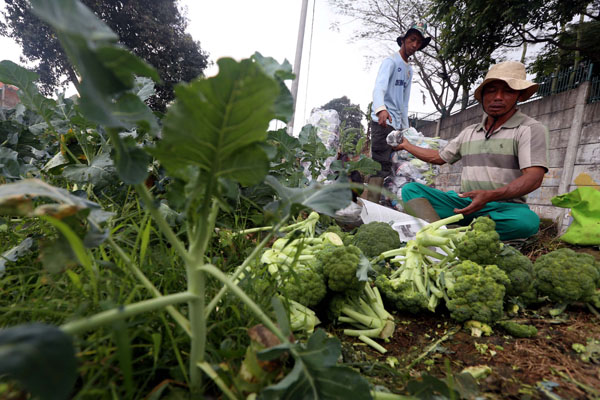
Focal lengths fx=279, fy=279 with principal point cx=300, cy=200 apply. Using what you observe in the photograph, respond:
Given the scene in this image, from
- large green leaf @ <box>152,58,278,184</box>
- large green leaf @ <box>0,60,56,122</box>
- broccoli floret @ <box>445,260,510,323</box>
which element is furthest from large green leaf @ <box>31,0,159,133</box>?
broccoli floret @ <box>445,260,510,323</box>

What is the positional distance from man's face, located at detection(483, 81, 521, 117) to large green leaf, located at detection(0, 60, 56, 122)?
3.42m

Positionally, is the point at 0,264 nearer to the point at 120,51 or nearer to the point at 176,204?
the point at 176,204

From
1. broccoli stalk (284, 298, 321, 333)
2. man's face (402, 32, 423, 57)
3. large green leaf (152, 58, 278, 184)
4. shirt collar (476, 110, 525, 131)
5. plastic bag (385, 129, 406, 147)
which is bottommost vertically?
broccoli stalk (284, 298, 321, 333)

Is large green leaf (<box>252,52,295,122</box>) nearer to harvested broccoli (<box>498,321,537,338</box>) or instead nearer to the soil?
the soil

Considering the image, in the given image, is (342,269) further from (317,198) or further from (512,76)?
(512,76)

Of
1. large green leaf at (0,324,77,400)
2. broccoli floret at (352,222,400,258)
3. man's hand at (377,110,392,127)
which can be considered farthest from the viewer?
man's hand at (377,110,392,127)

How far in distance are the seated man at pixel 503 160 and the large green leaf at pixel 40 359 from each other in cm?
266

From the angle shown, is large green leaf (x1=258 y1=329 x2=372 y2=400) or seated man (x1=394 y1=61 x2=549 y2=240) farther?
seated man (x1=394 y1=61 x2=549 y2=240)

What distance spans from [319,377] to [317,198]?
0.39 m

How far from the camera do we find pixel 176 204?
0.63m

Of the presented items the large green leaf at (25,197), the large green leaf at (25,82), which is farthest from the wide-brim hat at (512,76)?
the large green leaf at (25,82)

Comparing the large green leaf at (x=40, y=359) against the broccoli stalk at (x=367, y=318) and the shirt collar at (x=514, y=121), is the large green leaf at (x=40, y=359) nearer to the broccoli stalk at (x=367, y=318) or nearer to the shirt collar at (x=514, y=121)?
the broccoli stalk at (x=367, y=318)

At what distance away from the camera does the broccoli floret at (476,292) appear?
121cm

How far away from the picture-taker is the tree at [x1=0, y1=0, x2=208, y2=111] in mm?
12664
